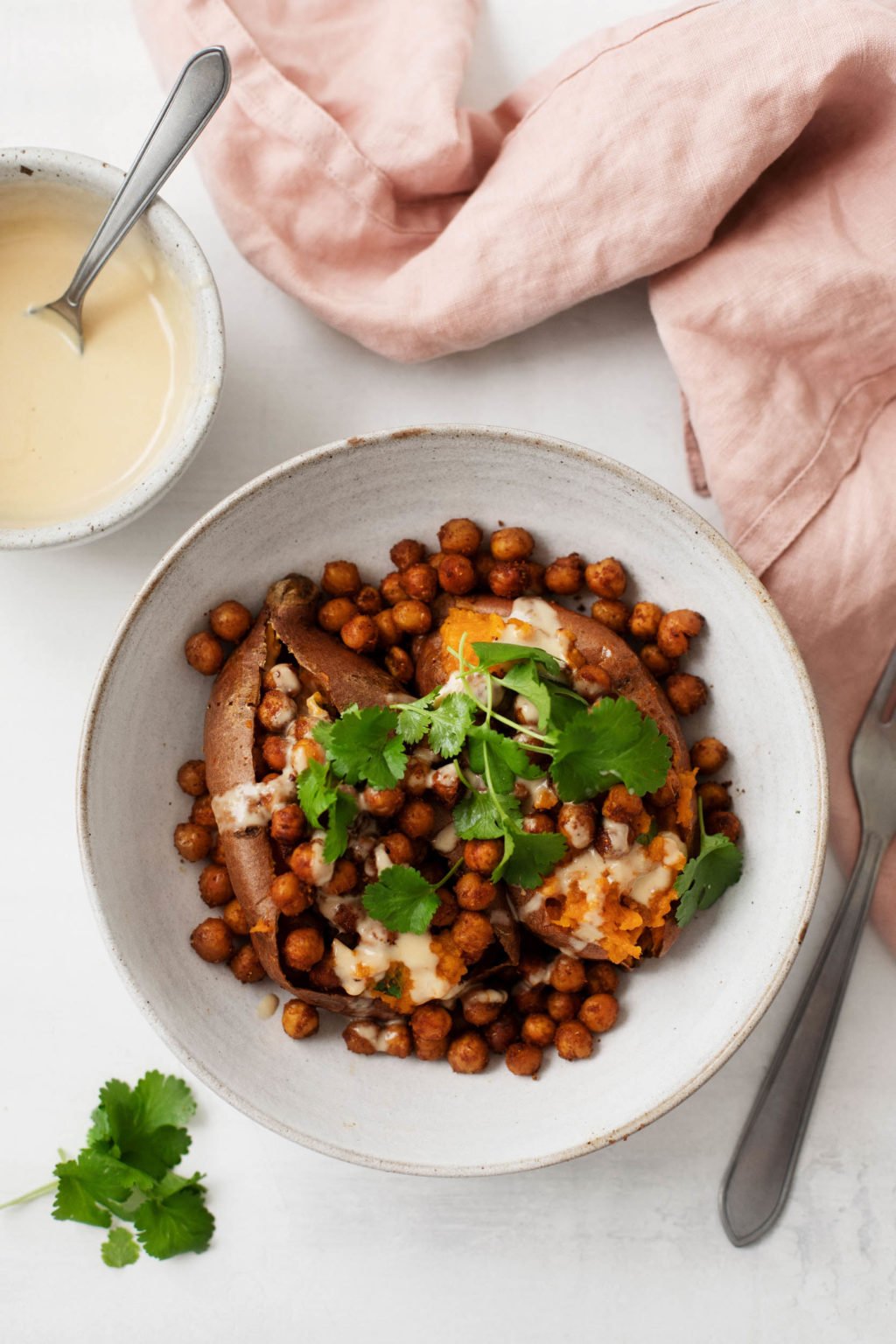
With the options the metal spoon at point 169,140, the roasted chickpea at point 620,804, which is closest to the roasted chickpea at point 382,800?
the roasted chickpea at point 620,804

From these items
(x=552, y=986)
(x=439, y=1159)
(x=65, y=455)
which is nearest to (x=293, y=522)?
(x=65, y=455)

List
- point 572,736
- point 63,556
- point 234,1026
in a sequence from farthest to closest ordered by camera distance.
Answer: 1. point 63,556
2. point 234,1026
3. point 572,736

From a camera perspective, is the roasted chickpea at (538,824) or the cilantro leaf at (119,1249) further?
the cilantro leaf at (119,1249)

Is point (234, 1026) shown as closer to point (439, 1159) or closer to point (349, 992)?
point (349, 992)

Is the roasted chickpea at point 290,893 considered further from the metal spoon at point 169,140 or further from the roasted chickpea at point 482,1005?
the metal spoon at point 169,140

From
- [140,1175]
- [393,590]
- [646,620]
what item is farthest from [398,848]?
[140,1175]

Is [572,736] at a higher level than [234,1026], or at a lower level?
higher

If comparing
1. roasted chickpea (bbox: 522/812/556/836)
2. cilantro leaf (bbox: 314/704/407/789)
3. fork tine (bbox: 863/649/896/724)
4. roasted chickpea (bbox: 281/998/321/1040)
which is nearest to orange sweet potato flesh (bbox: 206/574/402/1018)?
roasted chickpea (bbox: 281/998/321/1040)
